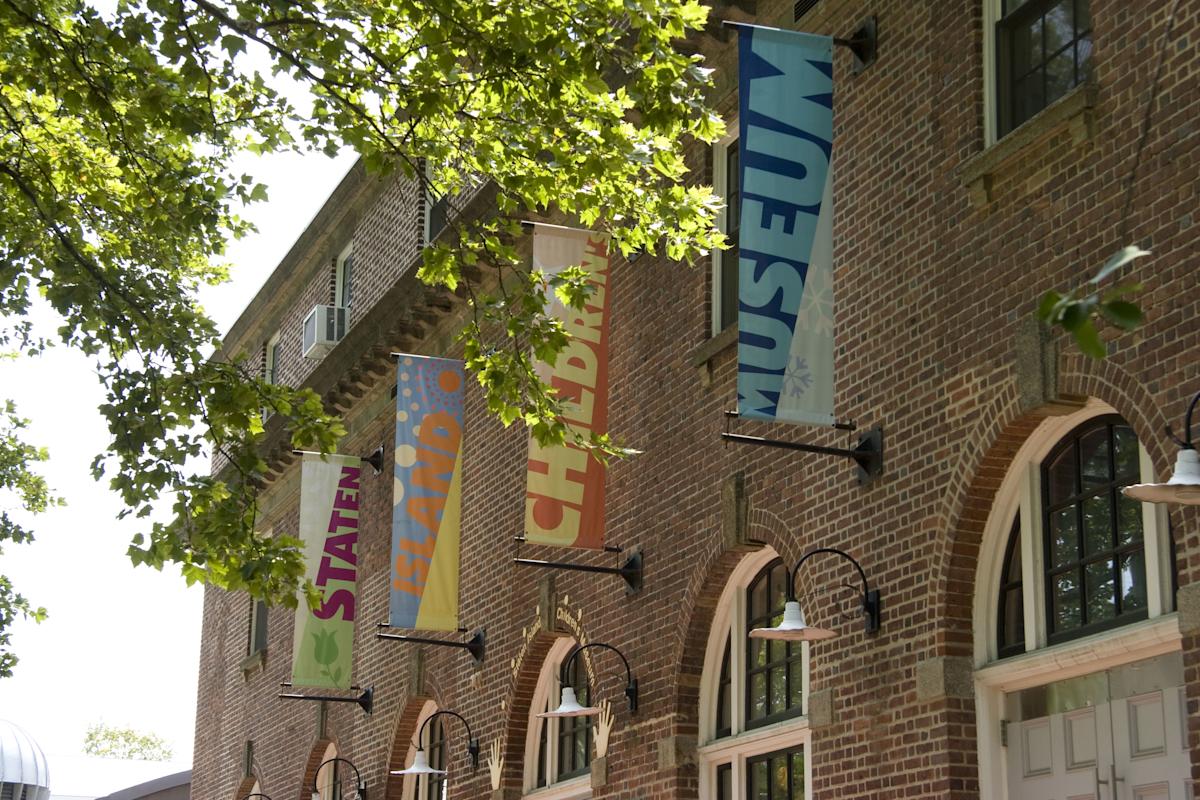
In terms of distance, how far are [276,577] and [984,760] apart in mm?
4436

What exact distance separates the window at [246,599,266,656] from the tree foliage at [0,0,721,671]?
1647 centimetres

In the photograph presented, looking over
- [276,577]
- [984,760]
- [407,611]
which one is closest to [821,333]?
[984,760]

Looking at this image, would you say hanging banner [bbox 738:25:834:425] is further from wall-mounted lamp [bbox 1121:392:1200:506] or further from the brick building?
wall-mounted lamp [bbox 1121:392:1200:506]

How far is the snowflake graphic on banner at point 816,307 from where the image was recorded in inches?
458

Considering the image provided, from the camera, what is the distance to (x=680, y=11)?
10.0 m

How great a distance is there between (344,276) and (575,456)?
42.1ft

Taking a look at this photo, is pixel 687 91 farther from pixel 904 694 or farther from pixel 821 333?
pixel 904 694

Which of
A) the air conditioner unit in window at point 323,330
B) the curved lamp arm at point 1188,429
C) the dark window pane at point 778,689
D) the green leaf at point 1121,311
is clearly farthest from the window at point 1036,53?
the air conditioner unit in window at point 323,330

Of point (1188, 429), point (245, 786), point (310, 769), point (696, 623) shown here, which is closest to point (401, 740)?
point (310, 769)

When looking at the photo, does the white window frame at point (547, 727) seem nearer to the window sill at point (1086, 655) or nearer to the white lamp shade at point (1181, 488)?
the window sill at point (1086, 655)

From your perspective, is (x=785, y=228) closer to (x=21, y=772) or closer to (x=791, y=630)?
(x=791, y=630)

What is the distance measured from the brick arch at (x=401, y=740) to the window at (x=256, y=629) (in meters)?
7.48

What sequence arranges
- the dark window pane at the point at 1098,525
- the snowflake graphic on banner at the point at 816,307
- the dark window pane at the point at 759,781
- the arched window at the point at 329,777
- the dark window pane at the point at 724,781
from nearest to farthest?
1. the dark window pane at the point at 1098,525
2. the snowflake graphic on banner at the point at 816,307
3. the dark window pane at the point at 759,781
4. the dark window pane at the point at 724,781
5. the arched window at the point at 329,777

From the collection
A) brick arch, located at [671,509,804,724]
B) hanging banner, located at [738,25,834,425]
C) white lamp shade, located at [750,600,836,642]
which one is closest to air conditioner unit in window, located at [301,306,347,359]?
brick arch, located at [671,509,804,724]
